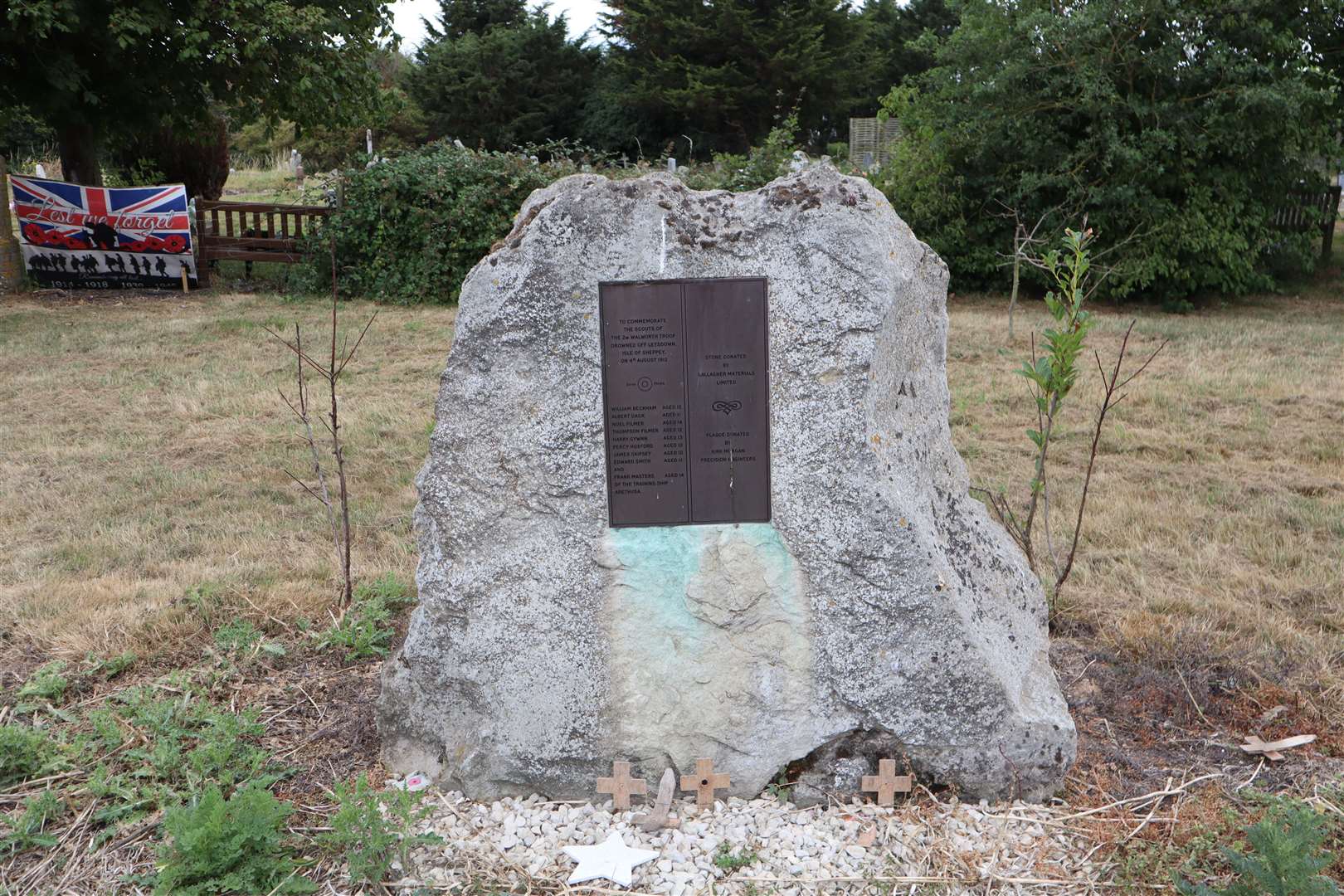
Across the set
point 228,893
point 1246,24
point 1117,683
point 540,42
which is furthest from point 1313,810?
point 540,42

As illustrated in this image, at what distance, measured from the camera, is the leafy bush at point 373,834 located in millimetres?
2764

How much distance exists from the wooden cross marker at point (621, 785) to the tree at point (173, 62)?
10627 millimetres

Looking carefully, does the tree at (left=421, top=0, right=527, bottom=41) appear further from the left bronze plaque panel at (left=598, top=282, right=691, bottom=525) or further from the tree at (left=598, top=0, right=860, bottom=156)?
the left bronze plaque panel at (left=598, top=282, right=691, bottom=525)

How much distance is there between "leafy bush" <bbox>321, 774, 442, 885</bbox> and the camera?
9.07ft

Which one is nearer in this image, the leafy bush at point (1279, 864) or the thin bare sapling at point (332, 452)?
the leafy bush at point (1279, 864)

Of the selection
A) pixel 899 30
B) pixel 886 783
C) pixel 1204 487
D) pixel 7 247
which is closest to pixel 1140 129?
pixel 1204 487

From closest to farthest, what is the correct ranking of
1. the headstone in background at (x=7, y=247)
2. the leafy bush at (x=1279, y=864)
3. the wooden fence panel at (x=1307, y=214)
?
1. the leafy bush at (x=1279, y=864)
2. the headstone in background at (x=7, y=247)
3. the wooden fence panel at (x=1307, y=214)

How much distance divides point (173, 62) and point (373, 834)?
39.4 feet

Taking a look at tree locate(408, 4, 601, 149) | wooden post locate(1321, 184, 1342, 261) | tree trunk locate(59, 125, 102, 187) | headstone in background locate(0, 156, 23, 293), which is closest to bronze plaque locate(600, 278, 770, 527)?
headstone in background locate(0, 156, 23, 293)

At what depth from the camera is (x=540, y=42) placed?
27953 mm

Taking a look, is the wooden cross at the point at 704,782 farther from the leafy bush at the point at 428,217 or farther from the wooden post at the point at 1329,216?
the wooden post at the point at 1329,216

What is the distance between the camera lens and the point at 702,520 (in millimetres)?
3117

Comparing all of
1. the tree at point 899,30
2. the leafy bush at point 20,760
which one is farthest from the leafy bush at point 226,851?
the tree at point 899,30

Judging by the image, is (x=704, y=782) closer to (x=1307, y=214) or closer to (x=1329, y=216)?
(x=1307, y=214)
